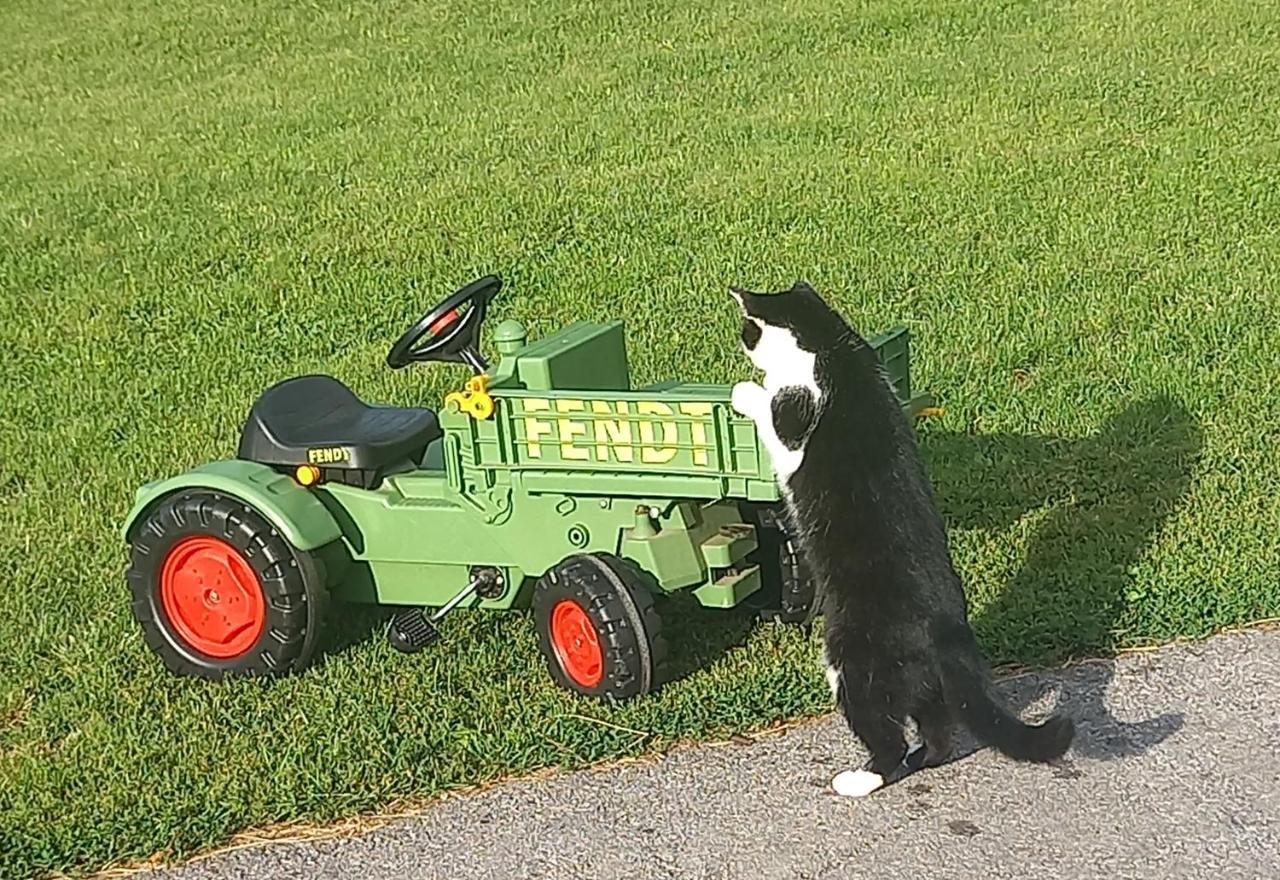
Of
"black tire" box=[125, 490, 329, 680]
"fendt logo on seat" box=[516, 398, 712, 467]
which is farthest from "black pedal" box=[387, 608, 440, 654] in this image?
"fendt logo on seat" box=[516, 398, 712, 467]

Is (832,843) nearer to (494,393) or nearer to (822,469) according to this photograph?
(822,469)

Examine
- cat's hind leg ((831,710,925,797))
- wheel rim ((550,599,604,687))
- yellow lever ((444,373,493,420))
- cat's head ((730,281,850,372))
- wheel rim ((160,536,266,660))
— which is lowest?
cat's hind leg ((831,710,925,797))

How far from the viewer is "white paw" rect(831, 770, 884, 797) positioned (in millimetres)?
4133

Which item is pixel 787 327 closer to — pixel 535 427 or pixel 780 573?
pixel 535 427

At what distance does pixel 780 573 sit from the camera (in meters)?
5.02

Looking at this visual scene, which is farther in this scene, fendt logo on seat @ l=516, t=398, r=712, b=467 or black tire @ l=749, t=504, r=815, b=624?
black tire @ l=749, t=504, r=815, b=624

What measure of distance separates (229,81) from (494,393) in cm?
1151

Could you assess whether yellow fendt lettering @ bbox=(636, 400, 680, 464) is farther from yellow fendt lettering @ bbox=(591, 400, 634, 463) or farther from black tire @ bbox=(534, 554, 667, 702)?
black tire @ bbox=(534, 554, 667, 702)

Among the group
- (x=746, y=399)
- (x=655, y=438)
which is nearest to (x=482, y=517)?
(x=655, y=438)

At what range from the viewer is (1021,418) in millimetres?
6711

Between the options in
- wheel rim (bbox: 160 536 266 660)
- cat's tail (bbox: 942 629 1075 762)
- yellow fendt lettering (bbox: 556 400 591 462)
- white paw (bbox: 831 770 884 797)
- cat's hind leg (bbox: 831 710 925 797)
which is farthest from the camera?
wheel rim (bbox: 160 536 266 660)

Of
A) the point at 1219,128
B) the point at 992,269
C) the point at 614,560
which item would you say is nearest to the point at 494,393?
the point at 614,560

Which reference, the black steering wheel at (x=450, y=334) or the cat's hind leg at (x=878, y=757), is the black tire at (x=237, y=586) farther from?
the cat's hind leg at (x=878, y=757)

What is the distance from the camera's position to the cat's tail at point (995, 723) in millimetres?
3885
